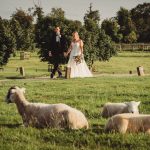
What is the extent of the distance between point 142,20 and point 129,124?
121105 mm

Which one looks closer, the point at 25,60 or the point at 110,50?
the point at 110,50

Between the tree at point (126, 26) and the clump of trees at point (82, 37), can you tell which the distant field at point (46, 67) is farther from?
the tree at point (126, 26)

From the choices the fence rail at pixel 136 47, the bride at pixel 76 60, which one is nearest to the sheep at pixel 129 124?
the bride at pixel 76 60

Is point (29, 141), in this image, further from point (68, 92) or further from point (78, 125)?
point (68, 92)

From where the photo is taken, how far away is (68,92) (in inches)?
676

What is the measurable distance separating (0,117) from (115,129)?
373 cm

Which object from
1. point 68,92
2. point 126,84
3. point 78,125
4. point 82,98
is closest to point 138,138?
point 78,125

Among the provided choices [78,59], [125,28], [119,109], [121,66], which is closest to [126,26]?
[125,28]

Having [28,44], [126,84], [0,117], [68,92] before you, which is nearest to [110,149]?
[0,117]

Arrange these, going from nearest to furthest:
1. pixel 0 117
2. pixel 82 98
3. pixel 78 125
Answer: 1. pixel 78 125
2. pixel 0 117
3. pixel 82 98

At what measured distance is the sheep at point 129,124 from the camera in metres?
8.68

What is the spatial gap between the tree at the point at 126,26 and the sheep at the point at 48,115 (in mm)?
89883

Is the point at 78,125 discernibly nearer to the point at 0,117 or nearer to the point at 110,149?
the point at 110,149

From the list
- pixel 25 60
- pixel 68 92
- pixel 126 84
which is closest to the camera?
pixel 68 92
